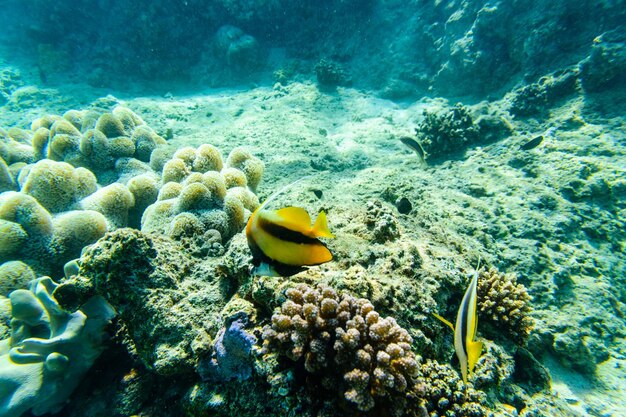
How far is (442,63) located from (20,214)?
41.2 ft

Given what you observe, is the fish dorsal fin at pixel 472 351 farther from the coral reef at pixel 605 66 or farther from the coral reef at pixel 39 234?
the coral reef at pixel 605 66

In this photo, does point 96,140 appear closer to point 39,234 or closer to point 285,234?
point 39,234

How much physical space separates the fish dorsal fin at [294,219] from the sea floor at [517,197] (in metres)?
1.52

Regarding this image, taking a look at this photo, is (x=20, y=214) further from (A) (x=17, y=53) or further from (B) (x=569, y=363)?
(A) (x=17, y=53)

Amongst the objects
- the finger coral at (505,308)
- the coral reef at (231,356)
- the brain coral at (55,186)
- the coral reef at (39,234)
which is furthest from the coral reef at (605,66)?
the brain coral at (55,186)

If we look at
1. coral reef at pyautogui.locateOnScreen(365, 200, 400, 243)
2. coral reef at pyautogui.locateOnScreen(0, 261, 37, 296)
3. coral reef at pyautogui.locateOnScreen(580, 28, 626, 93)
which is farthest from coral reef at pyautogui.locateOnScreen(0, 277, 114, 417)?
coral reef at pyautogui.locateOnScreen(580, 28, 626, 93)

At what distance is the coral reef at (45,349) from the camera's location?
2.41 m

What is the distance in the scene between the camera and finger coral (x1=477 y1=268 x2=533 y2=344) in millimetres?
3016

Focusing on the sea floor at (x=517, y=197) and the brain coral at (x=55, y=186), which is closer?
the sea floor at (x=517, y=197)

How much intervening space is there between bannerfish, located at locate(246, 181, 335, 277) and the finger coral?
2.56 metres

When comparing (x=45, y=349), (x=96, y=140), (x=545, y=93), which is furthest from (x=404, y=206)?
(x=545, y=93)

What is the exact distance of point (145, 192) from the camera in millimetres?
4777

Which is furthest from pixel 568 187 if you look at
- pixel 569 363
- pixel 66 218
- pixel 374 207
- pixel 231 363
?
pixel 66 218

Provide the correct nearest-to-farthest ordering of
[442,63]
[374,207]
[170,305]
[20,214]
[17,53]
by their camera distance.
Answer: [170,305] → [374,207] → [20,214] → [442,63] → [17,53]
